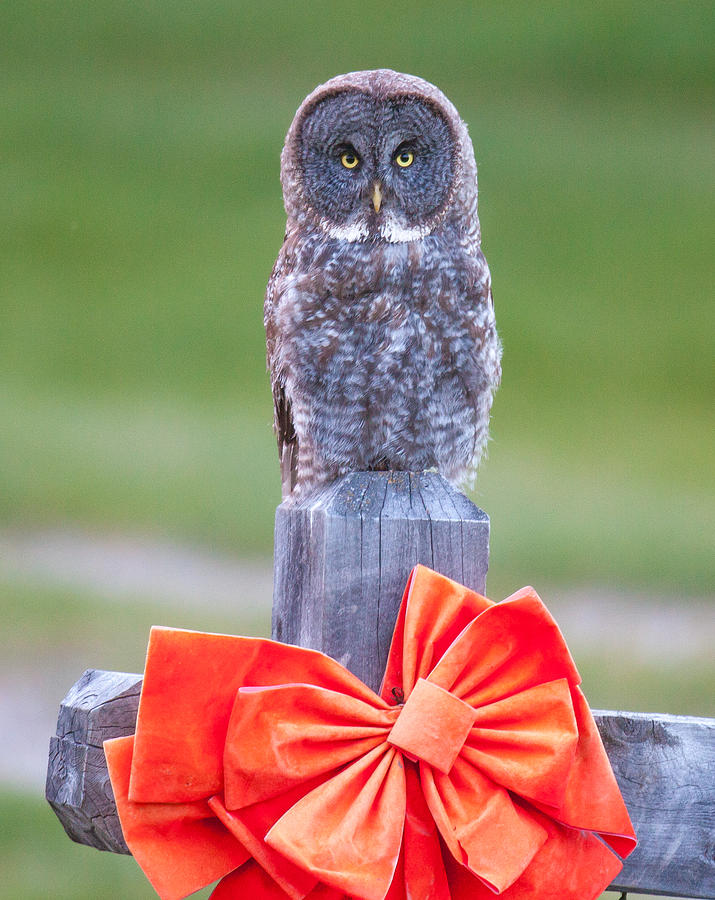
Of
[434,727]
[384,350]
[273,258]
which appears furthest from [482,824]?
[273,258]

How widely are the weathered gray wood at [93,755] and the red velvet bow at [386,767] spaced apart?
0.06 m

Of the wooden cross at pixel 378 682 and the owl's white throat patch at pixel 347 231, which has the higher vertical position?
the owl's white throat patch at pixel 347 231

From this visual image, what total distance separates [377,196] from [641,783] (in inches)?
27.2

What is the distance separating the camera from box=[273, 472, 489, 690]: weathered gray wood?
0.66m

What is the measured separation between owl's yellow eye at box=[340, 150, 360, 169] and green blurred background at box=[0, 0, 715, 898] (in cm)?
239

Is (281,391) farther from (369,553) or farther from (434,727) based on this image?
(434,727)

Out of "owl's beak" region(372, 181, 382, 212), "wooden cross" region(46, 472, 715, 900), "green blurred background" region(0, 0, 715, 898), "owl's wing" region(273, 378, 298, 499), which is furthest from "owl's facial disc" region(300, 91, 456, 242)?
"green blurred background" region(0, 0, 715, 898)

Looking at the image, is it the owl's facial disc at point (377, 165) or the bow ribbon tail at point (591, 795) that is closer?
the bow ribbon tail at point (591, 795)

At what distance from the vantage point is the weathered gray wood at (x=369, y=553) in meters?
0.66

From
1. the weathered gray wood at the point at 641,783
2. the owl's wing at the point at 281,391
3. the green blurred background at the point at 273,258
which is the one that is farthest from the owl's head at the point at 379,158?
the green blurred background at the point at 273,258

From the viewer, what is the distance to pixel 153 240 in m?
3.69

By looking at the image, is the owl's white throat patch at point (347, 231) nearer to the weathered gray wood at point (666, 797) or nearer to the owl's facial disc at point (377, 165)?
the owl's facial disc at point (377, 165)

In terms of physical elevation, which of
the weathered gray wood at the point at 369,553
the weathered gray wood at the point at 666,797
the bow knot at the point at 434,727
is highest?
the weathered gray wood at the point at 369,553

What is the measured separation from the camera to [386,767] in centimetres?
59
